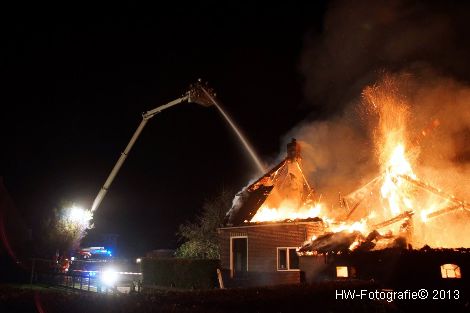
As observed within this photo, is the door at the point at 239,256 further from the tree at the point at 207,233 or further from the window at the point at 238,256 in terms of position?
the tree at the point at 207,233

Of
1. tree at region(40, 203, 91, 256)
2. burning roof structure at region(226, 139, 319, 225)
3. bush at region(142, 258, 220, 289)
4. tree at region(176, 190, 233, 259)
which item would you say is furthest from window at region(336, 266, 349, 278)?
tree at region(40, 203, 91, 256)

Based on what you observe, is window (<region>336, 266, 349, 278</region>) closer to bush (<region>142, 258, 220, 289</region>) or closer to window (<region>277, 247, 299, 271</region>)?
window (<region>277, 247, 299, 271</region>)

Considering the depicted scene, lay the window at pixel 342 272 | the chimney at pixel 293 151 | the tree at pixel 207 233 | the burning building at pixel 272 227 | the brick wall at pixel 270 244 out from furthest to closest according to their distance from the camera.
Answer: the tree at pixel 207 233 → the chimney at pixel 293 151 → the burning building at pixel 272 227 → the brick wall at pixel 270 244 → the window at pixel 342 272

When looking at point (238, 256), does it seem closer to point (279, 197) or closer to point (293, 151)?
point (279, 197)

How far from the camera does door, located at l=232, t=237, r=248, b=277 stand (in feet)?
69.1

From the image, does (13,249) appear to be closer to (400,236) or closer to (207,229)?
(207,229)

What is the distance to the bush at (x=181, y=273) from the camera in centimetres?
2067

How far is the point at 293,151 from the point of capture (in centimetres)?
2588

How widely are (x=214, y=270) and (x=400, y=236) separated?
31.0 ft

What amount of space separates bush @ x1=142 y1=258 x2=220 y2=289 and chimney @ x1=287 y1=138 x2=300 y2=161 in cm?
869

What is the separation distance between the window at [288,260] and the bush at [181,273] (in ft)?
11.5

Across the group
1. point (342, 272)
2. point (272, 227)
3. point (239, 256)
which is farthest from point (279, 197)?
point (342, 272)

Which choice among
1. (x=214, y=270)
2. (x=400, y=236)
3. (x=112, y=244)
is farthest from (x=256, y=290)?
(x=112, y=244)

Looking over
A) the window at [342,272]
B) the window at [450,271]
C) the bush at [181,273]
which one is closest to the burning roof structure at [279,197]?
the bush at [181,273]
